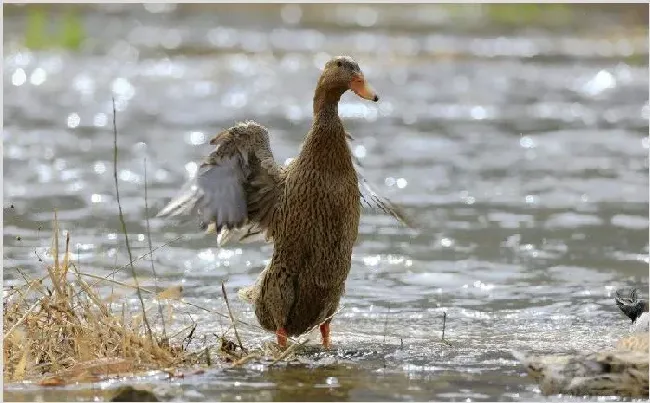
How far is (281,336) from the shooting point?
292 inches

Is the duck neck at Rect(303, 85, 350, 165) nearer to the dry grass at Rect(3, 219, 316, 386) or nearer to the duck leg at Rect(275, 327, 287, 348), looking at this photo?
the duck leg at Rect(275, 327, 287, 348)

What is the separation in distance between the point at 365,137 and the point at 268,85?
4.79 m

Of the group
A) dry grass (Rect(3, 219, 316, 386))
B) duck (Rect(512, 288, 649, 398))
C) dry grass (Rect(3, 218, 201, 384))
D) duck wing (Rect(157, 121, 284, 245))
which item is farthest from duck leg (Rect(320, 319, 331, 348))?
duck (Rect(512, 288, 649, 398))

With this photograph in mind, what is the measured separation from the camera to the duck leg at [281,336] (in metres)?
7.41

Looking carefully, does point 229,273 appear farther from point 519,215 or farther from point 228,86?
point 228,86

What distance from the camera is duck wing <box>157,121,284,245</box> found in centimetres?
746

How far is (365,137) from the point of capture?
16406mm

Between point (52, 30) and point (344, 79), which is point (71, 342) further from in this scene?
point (52, 30)

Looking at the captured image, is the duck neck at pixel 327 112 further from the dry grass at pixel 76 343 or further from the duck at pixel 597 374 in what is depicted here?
the duck at pixel 597 374

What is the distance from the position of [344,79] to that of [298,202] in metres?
0.70

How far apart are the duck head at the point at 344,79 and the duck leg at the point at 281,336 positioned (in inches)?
52.7

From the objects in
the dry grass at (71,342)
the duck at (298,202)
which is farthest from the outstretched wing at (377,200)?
the dry grass at (71,342)

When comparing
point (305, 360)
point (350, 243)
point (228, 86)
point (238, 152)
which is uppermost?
point (228, 86)

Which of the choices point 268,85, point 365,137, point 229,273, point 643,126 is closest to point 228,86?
point 268,85
